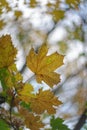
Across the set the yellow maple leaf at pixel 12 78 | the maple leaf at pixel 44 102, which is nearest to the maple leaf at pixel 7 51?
the yellow maple leaf at pixel 12 78

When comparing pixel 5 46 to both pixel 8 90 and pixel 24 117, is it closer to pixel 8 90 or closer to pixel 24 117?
pixel 8 90

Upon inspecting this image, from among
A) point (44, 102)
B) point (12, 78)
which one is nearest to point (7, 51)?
point (12, 78)

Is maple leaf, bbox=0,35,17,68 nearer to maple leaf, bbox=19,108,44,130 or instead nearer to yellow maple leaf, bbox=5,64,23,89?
yellow maple leaf, bbox=5,64,23,89

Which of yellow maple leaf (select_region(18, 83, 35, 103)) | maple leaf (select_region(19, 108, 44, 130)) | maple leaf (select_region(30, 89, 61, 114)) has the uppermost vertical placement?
yellow maple leaf (select_region(18, 83, 35, 103))

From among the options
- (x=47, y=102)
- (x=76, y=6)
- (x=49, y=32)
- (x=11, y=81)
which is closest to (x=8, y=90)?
(x=11, y=81)

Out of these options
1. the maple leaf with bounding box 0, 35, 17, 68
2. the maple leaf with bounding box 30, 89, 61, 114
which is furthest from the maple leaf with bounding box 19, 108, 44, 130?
the maple leaf with bounding box 0, 35, 17, 68

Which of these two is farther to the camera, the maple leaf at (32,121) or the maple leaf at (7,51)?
the maple leaf at (32,121)

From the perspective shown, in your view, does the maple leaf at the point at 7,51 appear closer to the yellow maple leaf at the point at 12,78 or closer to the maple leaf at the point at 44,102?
the yellow maple leaf at the point at 12,78
